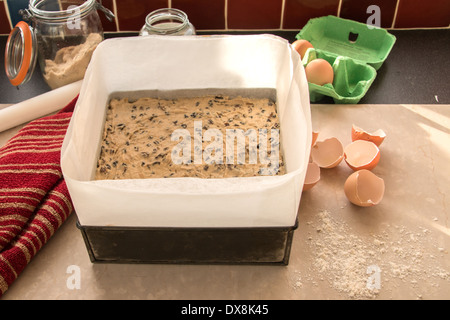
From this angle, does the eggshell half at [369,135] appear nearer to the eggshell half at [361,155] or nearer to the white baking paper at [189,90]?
the eggshell half at [361,155]

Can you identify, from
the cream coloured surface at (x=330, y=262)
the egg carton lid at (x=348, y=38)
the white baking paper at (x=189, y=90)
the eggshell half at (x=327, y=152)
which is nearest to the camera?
the white baking paper at (x=189, y=90)

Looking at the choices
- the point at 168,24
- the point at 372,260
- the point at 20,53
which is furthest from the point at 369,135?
the point at 20,53

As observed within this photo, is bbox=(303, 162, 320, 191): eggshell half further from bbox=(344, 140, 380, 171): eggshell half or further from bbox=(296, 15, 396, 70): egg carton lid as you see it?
bbox=(296, 15, 396, 70): egg carton lid

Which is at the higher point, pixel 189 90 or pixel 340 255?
pixel 189 90

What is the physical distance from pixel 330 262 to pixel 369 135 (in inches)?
13.6

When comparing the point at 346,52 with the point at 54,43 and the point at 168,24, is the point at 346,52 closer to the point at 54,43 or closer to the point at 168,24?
the point at 168,24

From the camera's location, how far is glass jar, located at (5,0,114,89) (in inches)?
48.3

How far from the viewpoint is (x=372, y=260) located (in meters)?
0.94

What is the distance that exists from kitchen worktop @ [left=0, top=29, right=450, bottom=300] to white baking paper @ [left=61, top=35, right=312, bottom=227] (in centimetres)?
14

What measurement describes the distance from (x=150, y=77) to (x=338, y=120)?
0.48 m

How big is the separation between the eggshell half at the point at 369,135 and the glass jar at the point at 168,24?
50 cm

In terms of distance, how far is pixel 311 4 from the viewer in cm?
148

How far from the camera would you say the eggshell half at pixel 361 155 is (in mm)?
1083

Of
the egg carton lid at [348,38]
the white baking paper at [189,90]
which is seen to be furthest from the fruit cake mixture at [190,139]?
the egg carton lid at [348,38]
